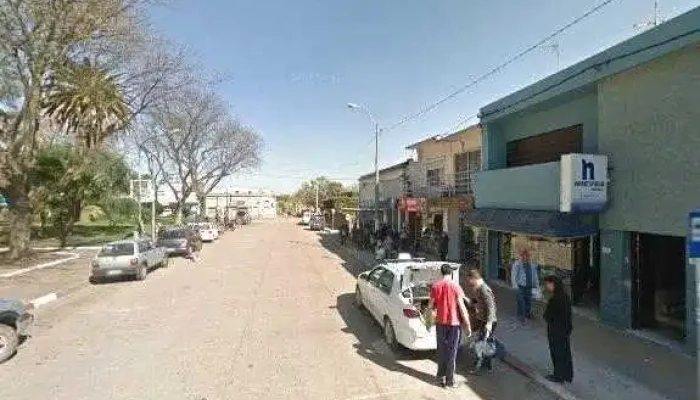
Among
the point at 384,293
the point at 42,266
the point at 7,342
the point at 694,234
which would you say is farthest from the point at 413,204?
the point at 694,234

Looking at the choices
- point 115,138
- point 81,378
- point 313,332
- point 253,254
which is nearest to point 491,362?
point 313,332

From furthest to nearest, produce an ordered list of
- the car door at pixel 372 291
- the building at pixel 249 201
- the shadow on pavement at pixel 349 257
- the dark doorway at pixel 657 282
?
the building at pixel 249 201, the shadow on pavement at pixel 349 257, the car door at pixel 372 291, the dark doorway at pixel 657 282

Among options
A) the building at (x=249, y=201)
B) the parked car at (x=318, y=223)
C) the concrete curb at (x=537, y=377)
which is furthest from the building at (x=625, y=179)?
the building at (x=249, y=201)

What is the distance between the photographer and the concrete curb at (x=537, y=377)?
6.72 meters

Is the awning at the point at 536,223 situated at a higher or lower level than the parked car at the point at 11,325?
higher

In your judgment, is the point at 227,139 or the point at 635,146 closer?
the point at 635,146

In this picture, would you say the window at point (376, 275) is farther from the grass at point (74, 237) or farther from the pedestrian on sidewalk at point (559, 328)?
the grass at point (74, 237)

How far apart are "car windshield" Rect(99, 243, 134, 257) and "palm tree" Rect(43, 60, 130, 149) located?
796 cm

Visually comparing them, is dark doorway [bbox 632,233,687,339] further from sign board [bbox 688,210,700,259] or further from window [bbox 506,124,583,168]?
sign board [bbox 688,210,700,259]

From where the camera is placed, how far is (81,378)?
7.45m

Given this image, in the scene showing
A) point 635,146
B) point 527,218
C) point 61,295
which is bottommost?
point 61,295

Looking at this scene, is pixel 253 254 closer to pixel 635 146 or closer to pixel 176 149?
pixel 635 146

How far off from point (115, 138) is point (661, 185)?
28150 millimetres

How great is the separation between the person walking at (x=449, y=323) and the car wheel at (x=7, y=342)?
23.0ft
